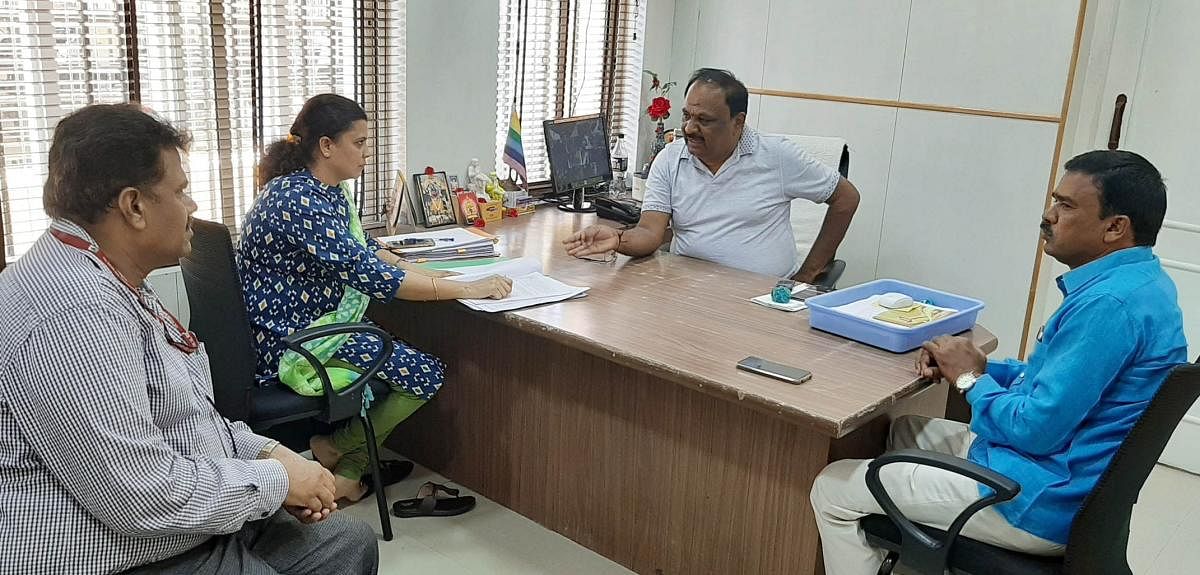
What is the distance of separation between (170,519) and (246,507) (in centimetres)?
13

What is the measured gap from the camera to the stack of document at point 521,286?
2.59 metres

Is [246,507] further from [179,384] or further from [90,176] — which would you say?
[90,176]

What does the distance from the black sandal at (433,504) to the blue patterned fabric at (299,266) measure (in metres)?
0.51

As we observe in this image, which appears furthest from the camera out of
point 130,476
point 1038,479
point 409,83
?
point 409,83

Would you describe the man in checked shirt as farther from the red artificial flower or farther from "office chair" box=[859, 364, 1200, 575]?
the red artificial flower

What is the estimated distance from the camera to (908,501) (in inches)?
77.7

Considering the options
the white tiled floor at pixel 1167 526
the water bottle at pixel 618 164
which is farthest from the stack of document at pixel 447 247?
the white tiled floor at pixel 1167 526

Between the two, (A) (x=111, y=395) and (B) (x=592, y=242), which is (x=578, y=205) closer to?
(B) (x=592, y=242)

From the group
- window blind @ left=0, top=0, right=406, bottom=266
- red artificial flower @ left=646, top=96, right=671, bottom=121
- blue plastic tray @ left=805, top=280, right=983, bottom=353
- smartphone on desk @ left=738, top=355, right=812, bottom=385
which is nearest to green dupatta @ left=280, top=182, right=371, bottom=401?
window blind @ left=0, top=0, right=406, bottom=266

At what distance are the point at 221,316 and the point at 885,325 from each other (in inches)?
62.9

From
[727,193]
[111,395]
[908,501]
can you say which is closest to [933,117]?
[727,193]

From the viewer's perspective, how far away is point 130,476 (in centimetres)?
139

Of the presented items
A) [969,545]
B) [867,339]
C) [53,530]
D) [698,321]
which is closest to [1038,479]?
[969,545]

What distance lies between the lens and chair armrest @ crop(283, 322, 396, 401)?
95.2 inches
